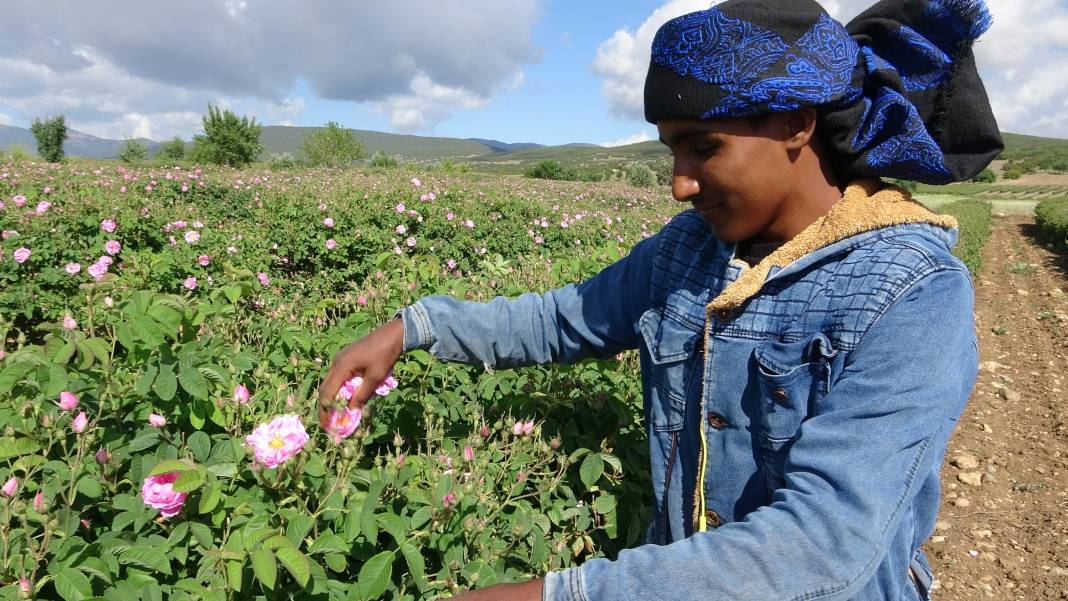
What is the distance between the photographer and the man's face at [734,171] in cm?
107

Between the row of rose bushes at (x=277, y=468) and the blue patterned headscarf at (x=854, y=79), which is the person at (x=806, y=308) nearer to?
the blue patterned headscarf at (x=854, y=79)

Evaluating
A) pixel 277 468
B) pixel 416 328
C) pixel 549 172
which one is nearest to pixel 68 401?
pixel 277 468

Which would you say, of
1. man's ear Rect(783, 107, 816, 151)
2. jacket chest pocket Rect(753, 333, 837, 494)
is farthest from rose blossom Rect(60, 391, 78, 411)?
man's ear Rect(783, 107, 816, 151)

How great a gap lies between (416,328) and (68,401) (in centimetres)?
69

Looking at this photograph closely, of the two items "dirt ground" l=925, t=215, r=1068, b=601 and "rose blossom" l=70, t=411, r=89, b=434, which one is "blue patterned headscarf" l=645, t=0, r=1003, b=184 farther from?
"dirt ground" l=925, t=215, r=1068, b=601

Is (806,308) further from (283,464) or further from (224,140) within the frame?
(224,140)

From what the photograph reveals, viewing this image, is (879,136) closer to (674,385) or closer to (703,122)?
(703,122)

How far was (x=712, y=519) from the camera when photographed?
122 centimetres

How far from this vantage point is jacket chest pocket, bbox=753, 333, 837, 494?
1.02 metres

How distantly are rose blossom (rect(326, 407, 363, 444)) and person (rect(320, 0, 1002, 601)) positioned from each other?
138 mm

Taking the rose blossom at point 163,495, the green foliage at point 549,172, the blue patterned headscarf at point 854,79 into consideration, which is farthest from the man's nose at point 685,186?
the green foliage at point 549,172

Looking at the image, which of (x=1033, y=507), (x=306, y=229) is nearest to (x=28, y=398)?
(x=306, y=229)

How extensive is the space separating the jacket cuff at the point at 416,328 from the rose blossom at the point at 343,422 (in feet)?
0.75

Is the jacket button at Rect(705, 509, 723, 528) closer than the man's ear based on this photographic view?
No
